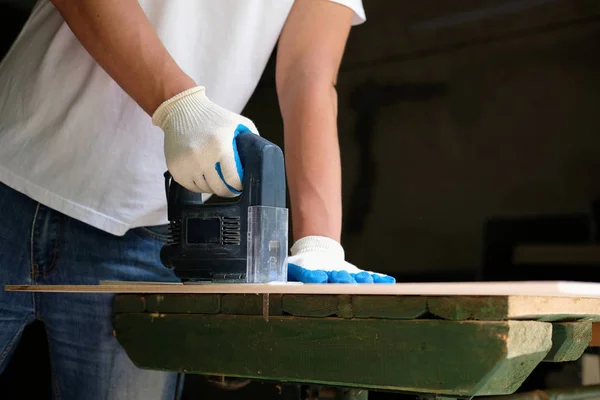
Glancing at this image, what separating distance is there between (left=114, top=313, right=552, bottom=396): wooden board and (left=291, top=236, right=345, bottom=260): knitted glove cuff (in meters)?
0.27

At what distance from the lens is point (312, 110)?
142 cm

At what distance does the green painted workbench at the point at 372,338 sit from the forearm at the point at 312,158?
34cm

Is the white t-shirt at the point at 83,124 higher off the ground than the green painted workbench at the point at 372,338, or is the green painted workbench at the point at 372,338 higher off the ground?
the white t-shirt at the point at 83,124

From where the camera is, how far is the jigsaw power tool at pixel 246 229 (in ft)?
3.38

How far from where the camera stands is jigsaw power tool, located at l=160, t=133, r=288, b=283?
1.03 meters

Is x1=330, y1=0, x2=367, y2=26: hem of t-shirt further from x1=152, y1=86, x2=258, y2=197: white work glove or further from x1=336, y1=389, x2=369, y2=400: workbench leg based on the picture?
x1=336, y1=389, x2=369, y2=400: workbench leg

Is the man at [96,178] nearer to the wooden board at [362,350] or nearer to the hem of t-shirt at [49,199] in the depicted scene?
the hem of t-shirt at [49,199]

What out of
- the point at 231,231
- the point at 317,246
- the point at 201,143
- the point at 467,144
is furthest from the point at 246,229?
the point at 467,144

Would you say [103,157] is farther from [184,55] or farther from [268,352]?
[268,352]

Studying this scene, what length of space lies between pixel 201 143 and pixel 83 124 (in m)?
0.35

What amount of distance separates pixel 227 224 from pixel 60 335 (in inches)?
18.5

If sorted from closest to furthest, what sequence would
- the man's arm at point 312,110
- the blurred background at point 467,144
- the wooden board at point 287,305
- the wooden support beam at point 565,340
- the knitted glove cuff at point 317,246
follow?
the wooden board at point 287,305 → the wooden support beam at point 565,340 → the knitted glove cuff at point 317,246 → the man's arm at point 312,110 → the blurred background at point 467,144

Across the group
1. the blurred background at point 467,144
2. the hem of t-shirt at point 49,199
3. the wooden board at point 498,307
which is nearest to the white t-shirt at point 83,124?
the hem of t-shirt at point 49,199

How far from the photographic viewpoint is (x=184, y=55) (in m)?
1.36
